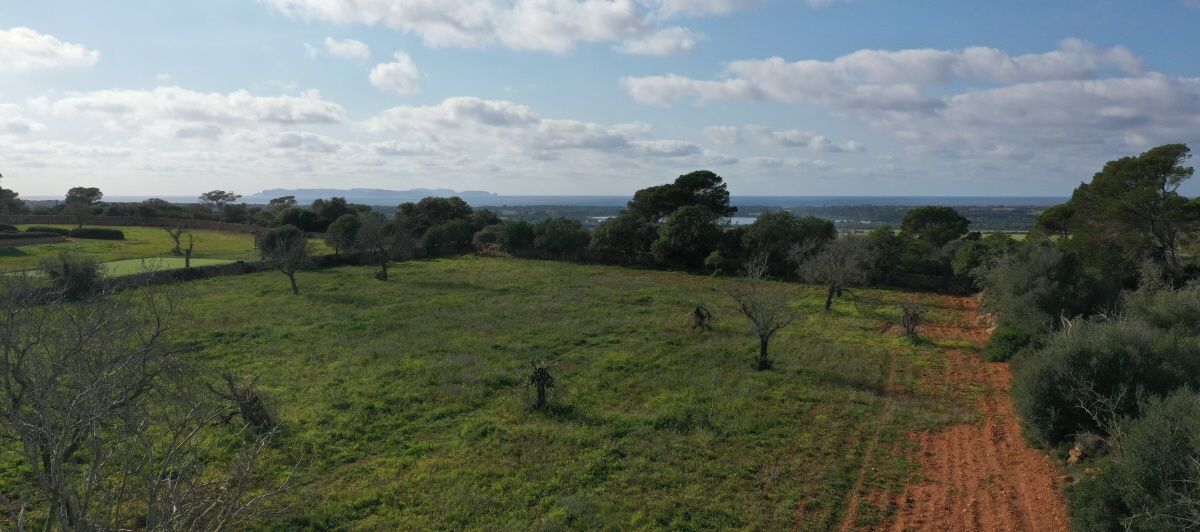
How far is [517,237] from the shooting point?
46656 millimetres

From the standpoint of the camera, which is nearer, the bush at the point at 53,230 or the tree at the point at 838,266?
the tree at the point at 838,266

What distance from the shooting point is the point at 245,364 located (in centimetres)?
1803

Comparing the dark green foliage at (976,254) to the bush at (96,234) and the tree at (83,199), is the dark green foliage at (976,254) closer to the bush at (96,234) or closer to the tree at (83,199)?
the bush at (96,234)

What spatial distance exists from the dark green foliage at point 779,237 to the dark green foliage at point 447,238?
22.9 metres

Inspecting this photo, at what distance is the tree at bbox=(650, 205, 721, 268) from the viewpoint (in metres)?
40.8

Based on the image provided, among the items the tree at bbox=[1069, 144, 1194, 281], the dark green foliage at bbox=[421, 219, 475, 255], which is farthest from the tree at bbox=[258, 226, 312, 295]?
the tree at bbox=[1069, 144, 1194, 281]

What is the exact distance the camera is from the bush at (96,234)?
49.7 meters

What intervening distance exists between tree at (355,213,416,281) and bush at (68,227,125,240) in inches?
890

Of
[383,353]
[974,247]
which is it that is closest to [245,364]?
[383,353]

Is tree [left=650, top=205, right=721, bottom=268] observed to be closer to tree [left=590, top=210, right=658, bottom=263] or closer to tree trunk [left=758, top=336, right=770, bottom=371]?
tree [left=590, top=210, right=658, bottom=263]

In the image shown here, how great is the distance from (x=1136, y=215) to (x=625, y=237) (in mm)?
27501

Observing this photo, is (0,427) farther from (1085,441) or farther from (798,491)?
(1085,441)

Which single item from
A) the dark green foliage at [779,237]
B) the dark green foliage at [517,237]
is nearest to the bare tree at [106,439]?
the dark green foliage at [517,237]

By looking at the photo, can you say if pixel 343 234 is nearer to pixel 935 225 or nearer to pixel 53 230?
pixel 53 230
